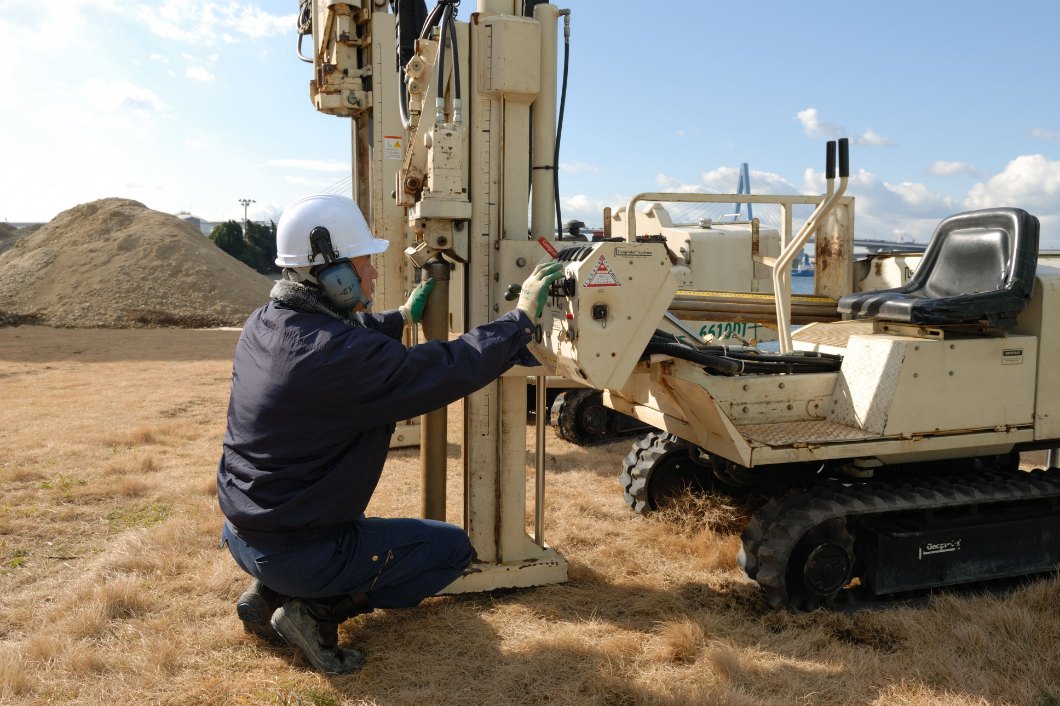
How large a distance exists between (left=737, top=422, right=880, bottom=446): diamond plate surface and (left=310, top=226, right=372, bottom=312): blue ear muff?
6.39ft

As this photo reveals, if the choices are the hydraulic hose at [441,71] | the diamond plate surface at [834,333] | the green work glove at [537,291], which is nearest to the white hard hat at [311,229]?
the green work glove at [537,291]

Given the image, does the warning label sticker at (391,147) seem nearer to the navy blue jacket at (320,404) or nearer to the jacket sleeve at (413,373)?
the navy blue jacket at (320,404)

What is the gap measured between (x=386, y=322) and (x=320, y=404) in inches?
34.9

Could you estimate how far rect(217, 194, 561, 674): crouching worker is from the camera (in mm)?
3072

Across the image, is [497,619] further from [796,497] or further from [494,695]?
[796,497]

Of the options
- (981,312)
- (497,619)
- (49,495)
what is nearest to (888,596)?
(981,312)

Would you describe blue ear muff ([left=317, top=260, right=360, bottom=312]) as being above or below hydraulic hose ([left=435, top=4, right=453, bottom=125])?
below

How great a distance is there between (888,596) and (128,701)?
3.58 metres

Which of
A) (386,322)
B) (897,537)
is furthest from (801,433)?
(386,322)

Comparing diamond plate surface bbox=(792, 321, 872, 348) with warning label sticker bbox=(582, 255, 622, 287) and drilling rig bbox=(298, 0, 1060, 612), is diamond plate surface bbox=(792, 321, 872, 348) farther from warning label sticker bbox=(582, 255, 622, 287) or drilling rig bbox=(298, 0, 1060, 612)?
warning label sticker bbox=(582, 255, 622, 287)

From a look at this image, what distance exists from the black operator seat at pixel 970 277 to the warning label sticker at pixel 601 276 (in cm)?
162

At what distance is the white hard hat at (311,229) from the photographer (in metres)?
3.34

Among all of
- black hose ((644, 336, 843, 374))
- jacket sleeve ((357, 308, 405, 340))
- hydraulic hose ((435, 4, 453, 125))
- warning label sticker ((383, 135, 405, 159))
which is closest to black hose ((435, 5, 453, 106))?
hydraulic hose ((435, 4, 453, 125))

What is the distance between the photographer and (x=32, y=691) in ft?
10.4
